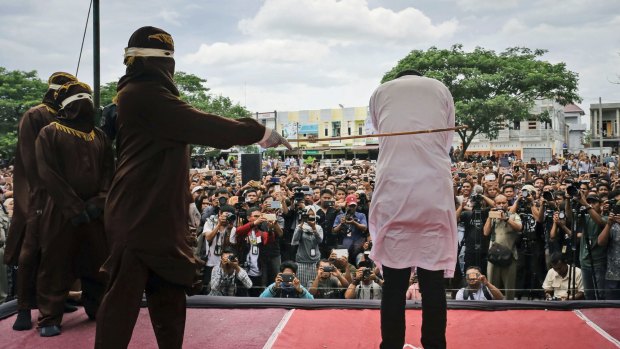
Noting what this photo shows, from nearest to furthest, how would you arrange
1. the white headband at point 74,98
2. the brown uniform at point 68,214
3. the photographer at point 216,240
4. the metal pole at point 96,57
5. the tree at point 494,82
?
the brown uniform at point 68,214
the white headband at point 74,98
the metal pole at point 96,57
the photographer at point 216,240
the tree at point 494,82

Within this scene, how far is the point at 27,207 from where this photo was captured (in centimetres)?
360

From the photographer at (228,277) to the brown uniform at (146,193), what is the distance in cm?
346

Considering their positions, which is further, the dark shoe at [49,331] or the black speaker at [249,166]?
the black speaker at [249,166]

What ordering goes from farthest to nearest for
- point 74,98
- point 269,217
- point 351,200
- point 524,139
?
point 524,139, point 351,200, point 269,217, point 74,98

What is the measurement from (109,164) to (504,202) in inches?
198

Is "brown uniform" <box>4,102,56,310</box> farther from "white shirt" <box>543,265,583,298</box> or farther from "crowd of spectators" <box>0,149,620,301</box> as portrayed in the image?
"white shirt" <box>543,265,583,298</box>

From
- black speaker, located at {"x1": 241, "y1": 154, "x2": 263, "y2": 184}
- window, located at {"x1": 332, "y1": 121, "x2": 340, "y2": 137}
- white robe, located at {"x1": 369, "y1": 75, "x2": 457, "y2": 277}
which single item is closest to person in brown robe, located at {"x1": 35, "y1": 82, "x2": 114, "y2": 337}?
white robe, located at {"x1": 369, "y1": 75, "x2": 457, "y2": 277}

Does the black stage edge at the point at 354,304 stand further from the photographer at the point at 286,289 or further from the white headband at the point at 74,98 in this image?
the white headband at the point at 74,98

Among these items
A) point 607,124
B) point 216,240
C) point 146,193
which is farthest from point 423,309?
point 607,124

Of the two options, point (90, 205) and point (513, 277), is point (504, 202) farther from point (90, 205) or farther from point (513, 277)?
point (90, 205)

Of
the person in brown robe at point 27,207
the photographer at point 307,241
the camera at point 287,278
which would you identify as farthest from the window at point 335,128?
the person in brown robe at point 27,207

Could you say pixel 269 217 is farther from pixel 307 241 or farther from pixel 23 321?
pixel 23 321

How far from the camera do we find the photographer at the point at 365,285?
547 centimetres

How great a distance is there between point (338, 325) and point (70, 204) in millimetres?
1838
